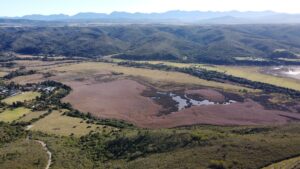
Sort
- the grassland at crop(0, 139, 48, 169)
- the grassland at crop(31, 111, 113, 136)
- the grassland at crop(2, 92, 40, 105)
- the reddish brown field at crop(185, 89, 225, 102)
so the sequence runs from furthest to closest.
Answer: the reddish brown field at crop(185, 89, 225, 102), the grassland at crop(2, 92, 40, 105), the grassland at crop(31, 111, 113, 136), the grassland at crop(0, 139, 48, 169)

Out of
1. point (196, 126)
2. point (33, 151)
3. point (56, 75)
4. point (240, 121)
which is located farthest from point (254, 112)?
point (56, 75)

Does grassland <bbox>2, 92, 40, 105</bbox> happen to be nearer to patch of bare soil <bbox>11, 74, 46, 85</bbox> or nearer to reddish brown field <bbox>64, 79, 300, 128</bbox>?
reddish brown field <bbox>64, 79, 300, 128</bbox>

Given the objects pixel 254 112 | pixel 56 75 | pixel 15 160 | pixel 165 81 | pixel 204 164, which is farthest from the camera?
pixel 56 75

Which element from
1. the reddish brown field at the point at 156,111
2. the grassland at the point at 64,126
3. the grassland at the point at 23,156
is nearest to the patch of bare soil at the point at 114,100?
the reddish brown field at the point at 156,111

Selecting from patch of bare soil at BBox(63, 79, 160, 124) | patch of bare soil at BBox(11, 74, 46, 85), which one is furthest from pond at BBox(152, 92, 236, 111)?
patch of bare soil at BBox(11, 74, 46, 85)

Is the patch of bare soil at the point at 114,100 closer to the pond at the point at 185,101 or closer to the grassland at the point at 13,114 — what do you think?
the pond at the point at 185,101

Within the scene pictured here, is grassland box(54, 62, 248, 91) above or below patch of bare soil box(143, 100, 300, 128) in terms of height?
below

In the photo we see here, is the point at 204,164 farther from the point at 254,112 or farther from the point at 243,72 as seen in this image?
the point at 243,72
